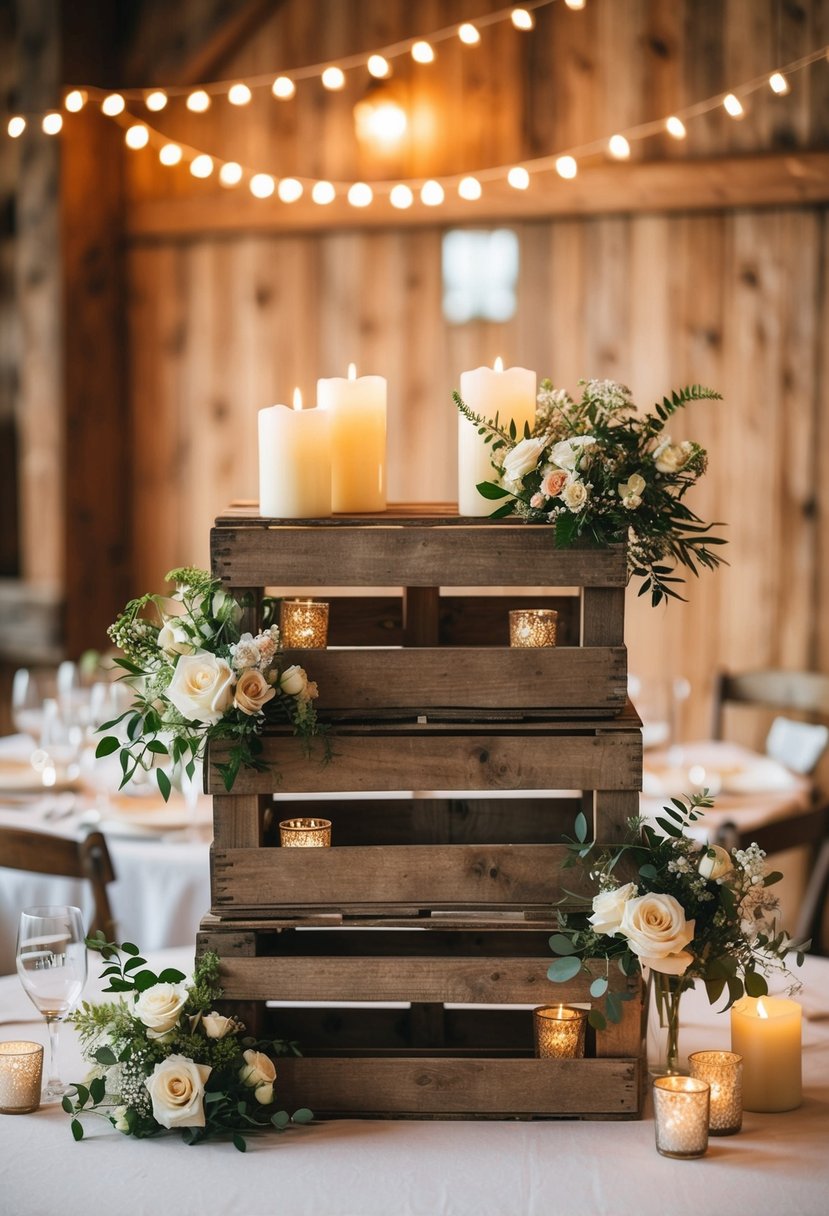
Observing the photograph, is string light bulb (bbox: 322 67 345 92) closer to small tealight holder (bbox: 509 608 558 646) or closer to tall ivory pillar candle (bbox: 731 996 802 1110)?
small tealight holder (bbox: 509 608 558 646)

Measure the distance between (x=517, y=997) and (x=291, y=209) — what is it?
10.8 ft

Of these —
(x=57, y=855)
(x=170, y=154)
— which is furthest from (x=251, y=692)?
(x=170, y=154)

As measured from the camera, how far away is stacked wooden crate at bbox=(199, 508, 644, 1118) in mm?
1458

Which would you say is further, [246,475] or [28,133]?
[246,475]

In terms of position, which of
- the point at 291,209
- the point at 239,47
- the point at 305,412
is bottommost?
the point at 305,412

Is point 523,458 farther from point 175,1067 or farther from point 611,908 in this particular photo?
point 175,1067

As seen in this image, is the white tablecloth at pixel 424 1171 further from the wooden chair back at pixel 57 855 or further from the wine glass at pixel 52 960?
the wooden chair back at pixel 57 855

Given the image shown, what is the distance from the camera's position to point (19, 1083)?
1451 millimetres

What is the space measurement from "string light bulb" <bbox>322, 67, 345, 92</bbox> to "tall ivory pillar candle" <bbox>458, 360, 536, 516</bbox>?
2.77 m

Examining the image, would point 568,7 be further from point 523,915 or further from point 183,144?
point 523,915

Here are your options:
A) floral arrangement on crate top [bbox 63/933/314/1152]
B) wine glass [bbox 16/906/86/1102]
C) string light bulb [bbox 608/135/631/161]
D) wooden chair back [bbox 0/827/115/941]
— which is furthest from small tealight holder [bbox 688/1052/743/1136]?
string light bulb [bbox 608/135/631/161]

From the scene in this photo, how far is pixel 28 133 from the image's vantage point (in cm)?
418

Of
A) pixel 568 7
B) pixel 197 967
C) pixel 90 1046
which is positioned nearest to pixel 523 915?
pixel 197 967

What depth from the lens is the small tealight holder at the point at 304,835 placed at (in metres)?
1.58
